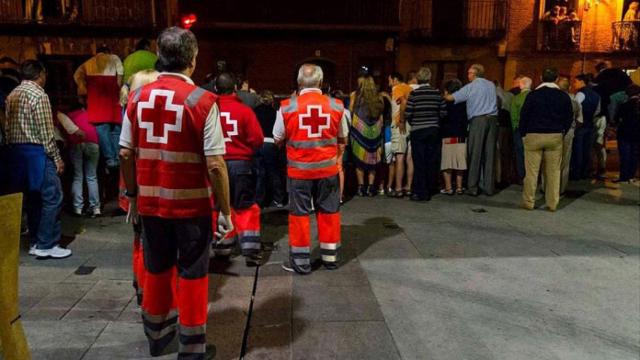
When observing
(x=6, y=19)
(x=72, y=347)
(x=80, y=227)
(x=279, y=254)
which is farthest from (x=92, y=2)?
(x=72, y=347)

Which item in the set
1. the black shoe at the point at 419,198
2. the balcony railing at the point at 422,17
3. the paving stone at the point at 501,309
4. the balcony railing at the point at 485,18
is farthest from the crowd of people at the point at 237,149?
the balcony railing at the point at 422,17

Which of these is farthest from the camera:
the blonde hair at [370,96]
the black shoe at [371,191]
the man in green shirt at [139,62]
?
the black shoe at [371,191]

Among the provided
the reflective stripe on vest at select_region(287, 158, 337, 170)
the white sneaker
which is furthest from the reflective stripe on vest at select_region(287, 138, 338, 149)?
the white sneaker

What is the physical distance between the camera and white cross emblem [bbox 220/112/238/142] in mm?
5397

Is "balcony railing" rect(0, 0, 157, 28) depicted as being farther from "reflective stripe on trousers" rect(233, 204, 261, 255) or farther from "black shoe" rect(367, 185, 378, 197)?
"reflective stripe on trousers" rect(233, 204, 261, 255)

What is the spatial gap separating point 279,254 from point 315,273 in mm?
757

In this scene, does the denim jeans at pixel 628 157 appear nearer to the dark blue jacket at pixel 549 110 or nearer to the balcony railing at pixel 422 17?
the dark blue jacket at pixel 549 110

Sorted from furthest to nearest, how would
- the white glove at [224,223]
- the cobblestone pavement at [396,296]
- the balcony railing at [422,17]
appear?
the balcony railing at [422,17] → the cobblestone pavement at [396,296] → the white glove at [224,223]

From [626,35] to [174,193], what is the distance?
2165cm

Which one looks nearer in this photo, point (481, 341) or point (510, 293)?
point (481, 341)

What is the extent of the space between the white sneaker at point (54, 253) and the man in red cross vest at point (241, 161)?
63.6 inches

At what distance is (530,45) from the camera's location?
20.8 meters

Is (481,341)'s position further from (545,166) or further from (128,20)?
(128,20)

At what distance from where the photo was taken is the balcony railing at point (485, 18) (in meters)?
20.3
